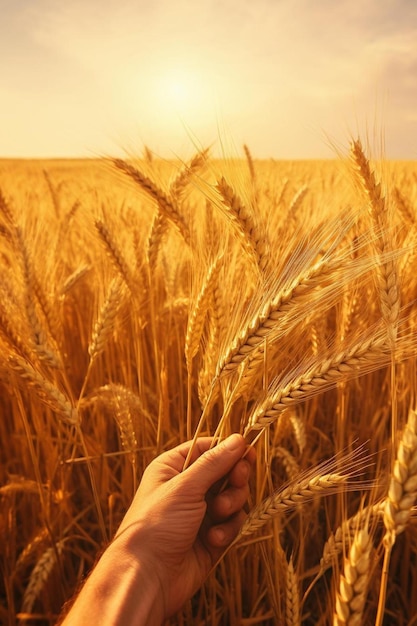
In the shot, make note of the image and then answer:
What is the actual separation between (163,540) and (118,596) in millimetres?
132

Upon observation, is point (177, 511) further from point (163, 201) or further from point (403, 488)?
point (163, 201)

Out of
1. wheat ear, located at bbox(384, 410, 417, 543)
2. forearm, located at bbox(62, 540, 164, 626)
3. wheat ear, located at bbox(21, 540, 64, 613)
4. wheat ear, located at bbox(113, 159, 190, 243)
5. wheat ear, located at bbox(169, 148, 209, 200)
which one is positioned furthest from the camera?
wheat ear, located at bbox(169, 148, 209, 200)

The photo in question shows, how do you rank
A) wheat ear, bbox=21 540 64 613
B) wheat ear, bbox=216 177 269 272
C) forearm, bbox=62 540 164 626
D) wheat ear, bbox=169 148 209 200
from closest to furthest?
forearm, bbox=62 540 164 626
wheat ear, bbox=216 177 269 272
wheat ear, bbox=21 540 64 613
wheat ear, bbox=169 148 209 200

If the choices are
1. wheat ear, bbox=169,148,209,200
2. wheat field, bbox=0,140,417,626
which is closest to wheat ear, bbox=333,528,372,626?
wheat field, bbox=0,140,417,626

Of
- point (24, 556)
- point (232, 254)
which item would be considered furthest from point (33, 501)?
point (232, 254)

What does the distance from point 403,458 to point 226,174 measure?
870mm

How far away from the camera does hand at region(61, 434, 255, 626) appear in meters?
0.80

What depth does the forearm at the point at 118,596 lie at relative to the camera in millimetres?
769

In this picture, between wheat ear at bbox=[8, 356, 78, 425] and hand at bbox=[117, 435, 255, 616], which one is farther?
wheat ear at bbox=[8, 356, 78, 425]

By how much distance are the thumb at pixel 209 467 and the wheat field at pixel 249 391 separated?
0.07m

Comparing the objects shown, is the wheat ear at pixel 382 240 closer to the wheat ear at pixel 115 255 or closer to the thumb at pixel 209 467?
the thumb at pixel 209 467

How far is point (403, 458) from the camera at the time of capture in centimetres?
56

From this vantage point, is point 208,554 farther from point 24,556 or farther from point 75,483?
point 75,483

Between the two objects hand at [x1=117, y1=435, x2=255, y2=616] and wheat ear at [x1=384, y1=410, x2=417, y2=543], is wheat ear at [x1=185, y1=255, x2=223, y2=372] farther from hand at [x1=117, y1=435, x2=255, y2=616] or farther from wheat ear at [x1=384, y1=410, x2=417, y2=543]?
wheat ear at [x1=384, y1=410, x2=417, y2=543]
